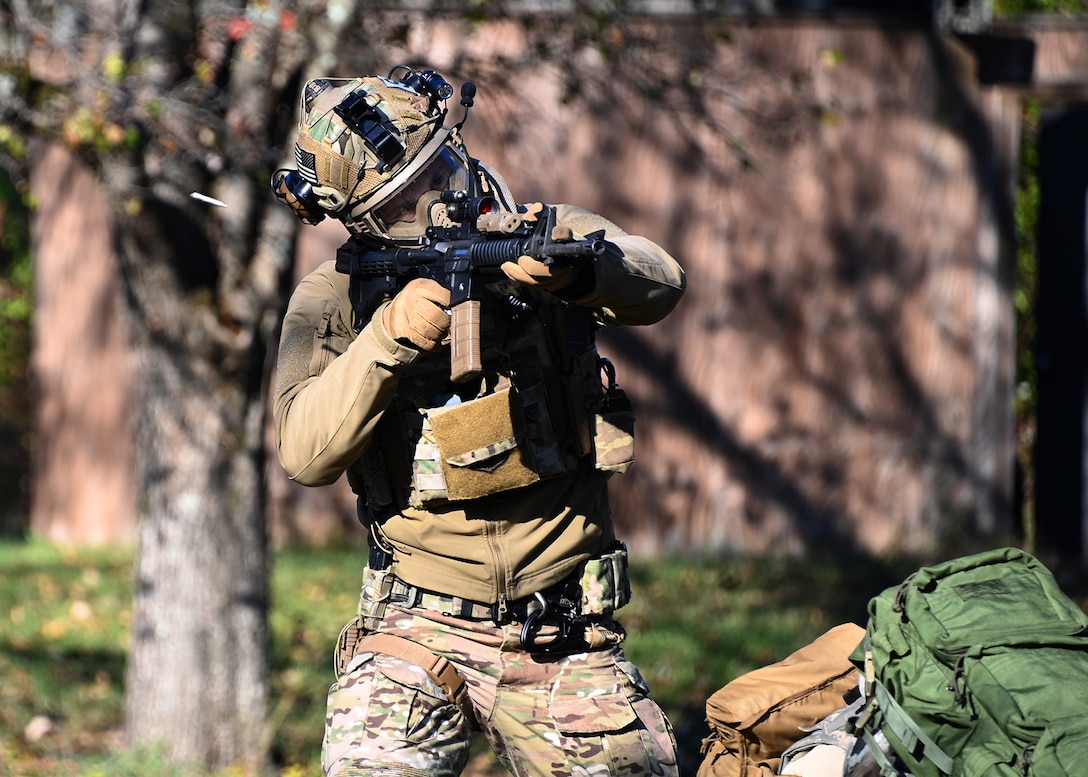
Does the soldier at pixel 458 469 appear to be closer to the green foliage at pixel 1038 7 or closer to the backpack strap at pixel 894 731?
the backpack strap at pixel 894 731

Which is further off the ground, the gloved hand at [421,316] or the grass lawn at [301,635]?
the gloved hand at [421,316]

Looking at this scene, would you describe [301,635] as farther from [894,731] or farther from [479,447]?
[894,731]

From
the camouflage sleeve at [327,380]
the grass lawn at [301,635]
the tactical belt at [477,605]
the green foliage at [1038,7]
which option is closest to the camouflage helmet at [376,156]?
the camouflage sleeve at [327,380]

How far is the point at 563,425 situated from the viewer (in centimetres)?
329

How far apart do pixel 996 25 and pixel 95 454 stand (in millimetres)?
6004

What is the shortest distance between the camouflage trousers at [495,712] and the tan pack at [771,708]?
188mm

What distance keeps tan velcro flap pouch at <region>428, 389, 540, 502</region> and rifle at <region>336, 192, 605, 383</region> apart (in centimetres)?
11

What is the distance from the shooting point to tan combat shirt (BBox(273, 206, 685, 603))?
3023 mm

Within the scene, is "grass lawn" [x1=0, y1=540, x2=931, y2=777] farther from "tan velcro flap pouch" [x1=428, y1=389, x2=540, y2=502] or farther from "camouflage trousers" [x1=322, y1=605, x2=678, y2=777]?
"tan velcro flap pouch" [x1=428, y1=389, x2=540, y2=502]

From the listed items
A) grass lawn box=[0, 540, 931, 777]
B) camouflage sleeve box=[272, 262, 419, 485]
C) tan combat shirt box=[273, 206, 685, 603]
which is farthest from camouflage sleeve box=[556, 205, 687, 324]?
grass lawn box=[0, 540, 931, 777]

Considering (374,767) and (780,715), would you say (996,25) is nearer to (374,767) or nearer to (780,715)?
(780,715)

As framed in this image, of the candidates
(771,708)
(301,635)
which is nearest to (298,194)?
(771,708)

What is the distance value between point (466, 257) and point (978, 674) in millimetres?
1391

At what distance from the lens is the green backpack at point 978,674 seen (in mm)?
2588
